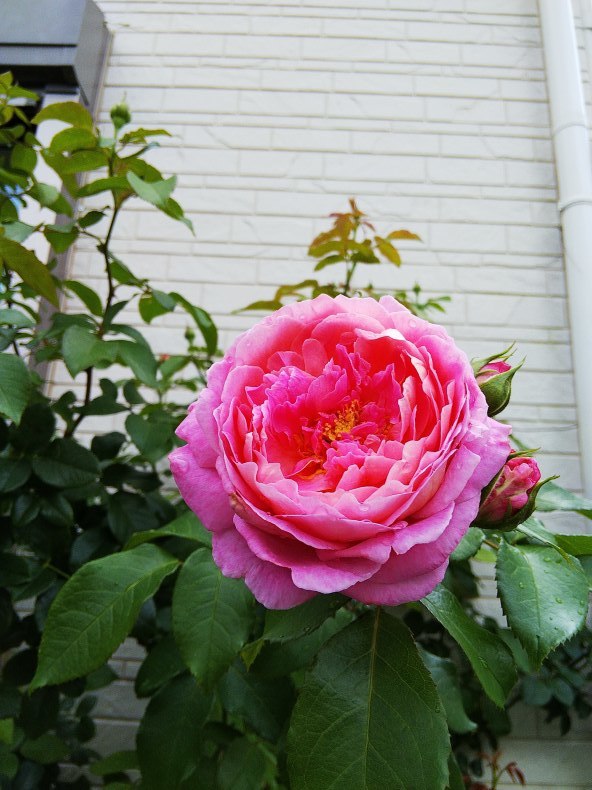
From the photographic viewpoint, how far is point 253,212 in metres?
1.60

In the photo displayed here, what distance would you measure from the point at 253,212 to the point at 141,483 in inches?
36.0

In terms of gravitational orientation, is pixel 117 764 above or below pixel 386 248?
below

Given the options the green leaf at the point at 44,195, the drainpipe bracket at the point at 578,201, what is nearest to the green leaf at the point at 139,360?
the green leaf at the point at 44,195

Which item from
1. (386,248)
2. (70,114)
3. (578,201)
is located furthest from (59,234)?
(578,201)

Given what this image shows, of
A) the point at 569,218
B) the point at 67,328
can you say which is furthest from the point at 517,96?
the point at 67,328

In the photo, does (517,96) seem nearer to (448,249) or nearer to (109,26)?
(448,249)

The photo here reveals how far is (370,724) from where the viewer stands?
1.26 feet

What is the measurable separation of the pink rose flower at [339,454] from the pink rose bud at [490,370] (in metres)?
0.05

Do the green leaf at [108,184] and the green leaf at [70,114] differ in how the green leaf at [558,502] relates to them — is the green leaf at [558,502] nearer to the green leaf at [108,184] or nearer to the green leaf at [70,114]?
the green leaf at [108,184]

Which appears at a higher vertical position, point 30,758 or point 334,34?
point 334,34

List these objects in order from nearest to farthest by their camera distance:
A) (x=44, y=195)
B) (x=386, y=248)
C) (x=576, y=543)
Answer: (x=576, y=543)
(x=44, y=195)
(x=386, y=248)

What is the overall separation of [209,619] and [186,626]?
2cm

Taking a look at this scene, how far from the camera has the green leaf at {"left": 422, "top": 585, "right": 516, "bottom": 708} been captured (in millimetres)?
431

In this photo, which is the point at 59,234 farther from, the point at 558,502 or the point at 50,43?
the point at 50,43
